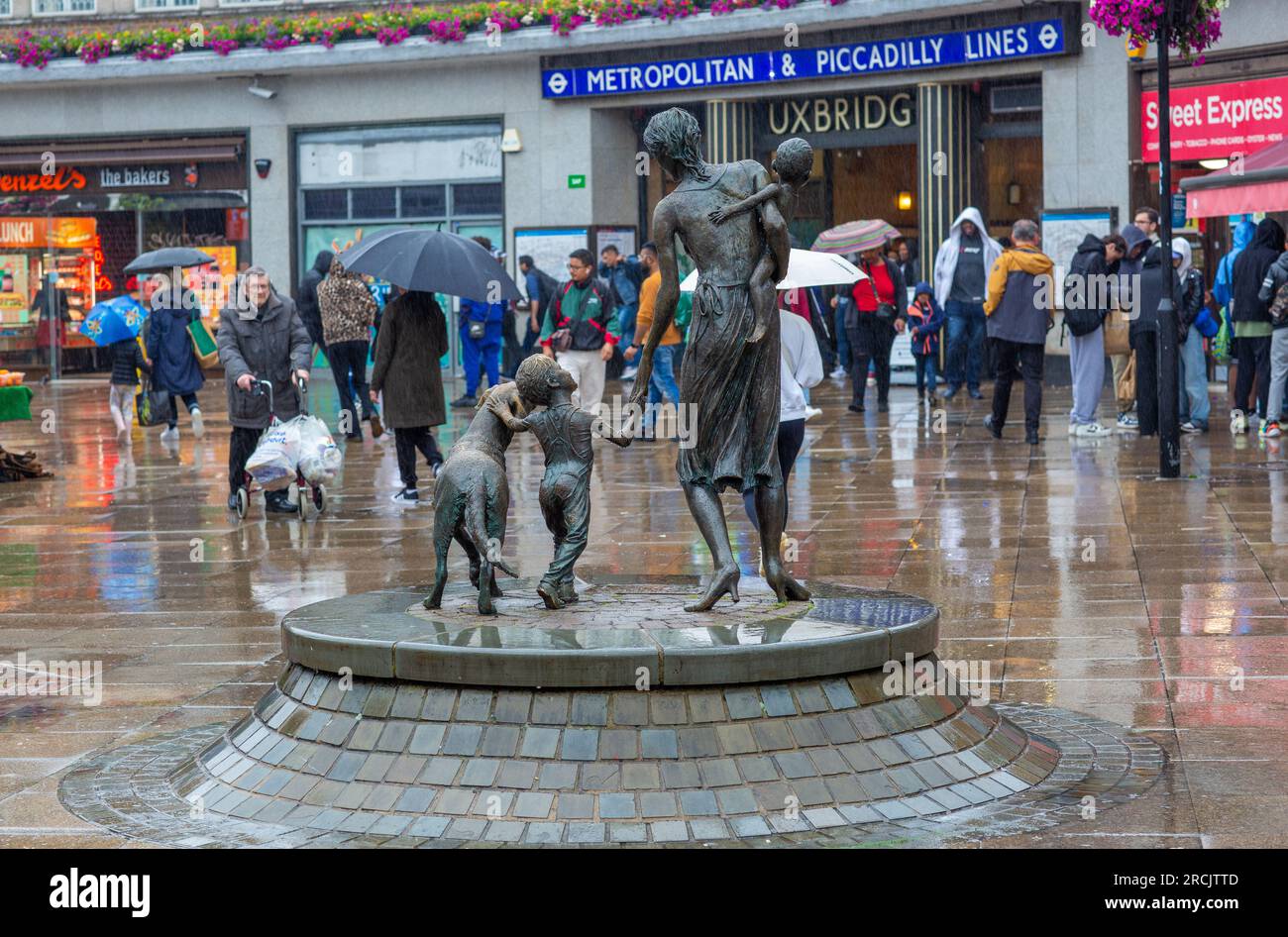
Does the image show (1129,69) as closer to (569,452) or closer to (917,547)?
(917,547)

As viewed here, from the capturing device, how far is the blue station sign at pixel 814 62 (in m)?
23.4

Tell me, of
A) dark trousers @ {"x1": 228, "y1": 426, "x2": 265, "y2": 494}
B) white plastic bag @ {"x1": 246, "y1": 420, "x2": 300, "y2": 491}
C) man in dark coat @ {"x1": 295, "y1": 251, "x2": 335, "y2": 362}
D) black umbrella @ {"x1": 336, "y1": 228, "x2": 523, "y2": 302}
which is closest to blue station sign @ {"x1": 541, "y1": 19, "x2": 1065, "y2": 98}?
man in dark coat @ {"x1": 295, "y1": 251, "x2": 335, "y2": 362}

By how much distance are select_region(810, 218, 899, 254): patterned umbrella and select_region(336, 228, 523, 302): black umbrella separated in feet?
34.0

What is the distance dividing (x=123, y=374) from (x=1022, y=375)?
9.56m

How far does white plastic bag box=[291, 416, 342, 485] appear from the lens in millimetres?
12875

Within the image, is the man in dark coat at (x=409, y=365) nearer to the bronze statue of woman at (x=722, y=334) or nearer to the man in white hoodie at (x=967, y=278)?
the bronze statue of woman at (x=722, y=334)

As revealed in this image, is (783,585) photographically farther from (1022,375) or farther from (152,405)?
(152,405)

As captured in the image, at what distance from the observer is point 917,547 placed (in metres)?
11.0

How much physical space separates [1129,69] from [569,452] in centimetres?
1770

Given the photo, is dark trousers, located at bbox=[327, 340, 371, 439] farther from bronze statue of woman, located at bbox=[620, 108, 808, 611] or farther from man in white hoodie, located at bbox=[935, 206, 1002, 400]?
bronze statue of woman, located at bbox=[620, 108, 808, 611]

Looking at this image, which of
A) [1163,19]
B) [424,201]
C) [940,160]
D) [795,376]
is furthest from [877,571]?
[424,201]

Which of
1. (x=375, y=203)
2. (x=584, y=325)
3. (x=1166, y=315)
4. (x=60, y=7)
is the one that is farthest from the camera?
(x=60, y=7)

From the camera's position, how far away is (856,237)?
23359 mm
